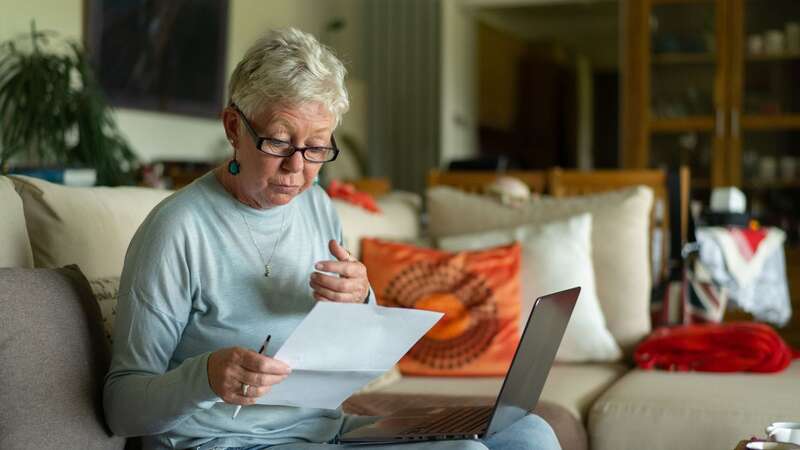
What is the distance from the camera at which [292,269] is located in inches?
62.3

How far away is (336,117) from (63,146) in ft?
7.59

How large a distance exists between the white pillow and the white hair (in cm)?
130

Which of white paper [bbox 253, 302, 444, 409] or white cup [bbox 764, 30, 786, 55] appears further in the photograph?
white cup [bbox 764, 30, 786, 55]

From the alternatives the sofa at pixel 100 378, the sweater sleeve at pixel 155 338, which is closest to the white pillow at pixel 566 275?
the sofa at pixel 100 378

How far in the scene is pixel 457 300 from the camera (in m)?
2.58

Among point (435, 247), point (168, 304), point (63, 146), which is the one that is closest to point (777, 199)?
point (435, 247)

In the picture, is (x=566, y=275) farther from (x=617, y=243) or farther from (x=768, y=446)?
(x=768, y=446)

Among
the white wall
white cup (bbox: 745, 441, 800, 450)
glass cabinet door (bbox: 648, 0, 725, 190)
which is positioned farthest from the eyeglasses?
the white wall

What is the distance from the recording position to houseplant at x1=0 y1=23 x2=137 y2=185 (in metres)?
3.55

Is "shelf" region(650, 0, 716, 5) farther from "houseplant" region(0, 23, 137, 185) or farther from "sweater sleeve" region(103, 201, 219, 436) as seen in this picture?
"sweater sleeve" region(103, 201, 219, 436)

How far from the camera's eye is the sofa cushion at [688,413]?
210 centimetres

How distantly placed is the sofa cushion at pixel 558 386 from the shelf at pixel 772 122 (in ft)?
11.0

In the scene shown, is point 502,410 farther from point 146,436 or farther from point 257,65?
point 257,65

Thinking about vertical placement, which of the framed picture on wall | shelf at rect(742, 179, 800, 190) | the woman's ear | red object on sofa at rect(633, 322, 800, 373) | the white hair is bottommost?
red object on sofa at rect(633, 322, 800, 373)
